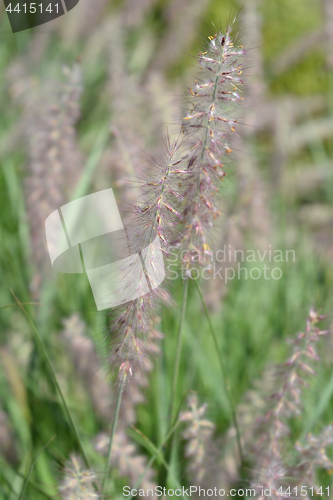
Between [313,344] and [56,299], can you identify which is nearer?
[313,344]

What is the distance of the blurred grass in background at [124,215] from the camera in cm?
149

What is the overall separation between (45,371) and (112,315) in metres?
0.79

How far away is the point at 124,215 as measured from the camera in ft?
4.88

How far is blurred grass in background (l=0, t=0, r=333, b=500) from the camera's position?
1.49 metres

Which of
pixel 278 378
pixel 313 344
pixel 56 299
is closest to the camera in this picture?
pixel 313 344

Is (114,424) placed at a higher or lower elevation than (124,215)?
lower

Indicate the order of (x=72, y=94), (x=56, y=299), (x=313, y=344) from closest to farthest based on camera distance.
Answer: (x=313, y=344)
(x=72, y=94)
(x=56, y=299)

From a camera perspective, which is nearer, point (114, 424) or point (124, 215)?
point (114, 424)

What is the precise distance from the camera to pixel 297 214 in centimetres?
295

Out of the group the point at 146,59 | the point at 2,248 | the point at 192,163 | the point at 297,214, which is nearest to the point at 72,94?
the point at 192,163

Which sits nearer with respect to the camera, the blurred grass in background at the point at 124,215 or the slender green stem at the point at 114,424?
the slender green stem at the point at 114,424

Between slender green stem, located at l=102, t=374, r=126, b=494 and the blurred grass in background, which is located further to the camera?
the blurred grass in background

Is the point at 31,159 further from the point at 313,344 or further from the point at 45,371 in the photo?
the point at 313,344

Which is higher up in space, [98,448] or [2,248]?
[2,248]
